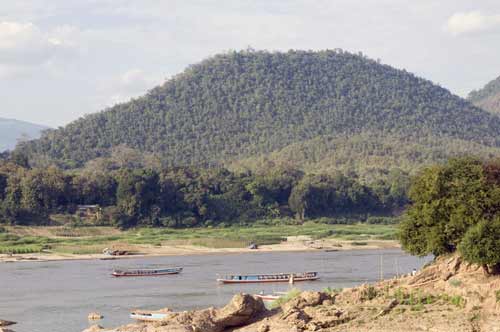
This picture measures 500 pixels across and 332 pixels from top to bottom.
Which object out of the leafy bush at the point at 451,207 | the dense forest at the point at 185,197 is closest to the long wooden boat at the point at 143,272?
the dense forest at the point at 185,197

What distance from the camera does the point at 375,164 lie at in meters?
141

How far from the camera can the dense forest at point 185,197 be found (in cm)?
9606

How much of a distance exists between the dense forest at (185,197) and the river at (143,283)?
1582cm

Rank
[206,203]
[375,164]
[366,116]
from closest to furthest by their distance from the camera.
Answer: [206,203]
[375,164]
[366,116]

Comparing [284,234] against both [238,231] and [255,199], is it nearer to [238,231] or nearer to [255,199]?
[238,231]

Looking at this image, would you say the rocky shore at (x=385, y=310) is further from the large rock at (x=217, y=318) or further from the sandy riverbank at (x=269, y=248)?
the sandy riverbank at (x=269, y=248)

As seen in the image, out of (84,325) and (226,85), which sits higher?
(226,85)

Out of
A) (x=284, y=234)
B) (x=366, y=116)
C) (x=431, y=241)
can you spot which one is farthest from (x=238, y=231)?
(x=366, y=116)

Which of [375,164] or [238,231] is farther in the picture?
[375,164]

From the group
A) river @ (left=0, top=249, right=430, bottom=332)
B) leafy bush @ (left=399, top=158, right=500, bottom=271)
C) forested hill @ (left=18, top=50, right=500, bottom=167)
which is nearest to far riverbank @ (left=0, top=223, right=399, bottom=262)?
river @ (left=0, top=249, right=430, bottom=332)

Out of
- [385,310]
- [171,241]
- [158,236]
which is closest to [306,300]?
[385,310]

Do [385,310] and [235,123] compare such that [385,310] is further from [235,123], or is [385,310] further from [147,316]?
[235,123]

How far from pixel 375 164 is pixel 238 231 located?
163 ft

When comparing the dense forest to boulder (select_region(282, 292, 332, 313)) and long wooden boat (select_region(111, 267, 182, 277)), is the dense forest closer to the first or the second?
long wooden boat (select_region(111, 267, 182, 277))
